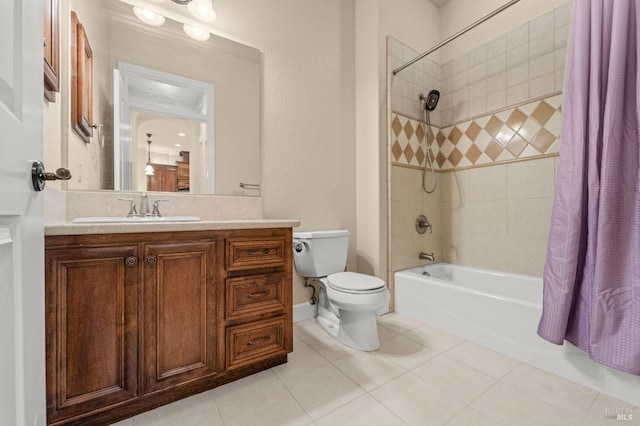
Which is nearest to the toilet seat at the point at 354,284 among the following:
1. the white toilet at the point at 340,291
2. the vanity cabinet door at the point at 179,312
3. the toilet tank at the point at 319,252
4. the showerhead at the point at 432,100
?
the white toilet at the point at 340,291

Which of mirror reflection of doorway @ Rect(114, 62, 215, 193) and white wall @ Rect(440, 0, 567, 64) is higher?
white wall @ Rect(440, 0, 567, 64)

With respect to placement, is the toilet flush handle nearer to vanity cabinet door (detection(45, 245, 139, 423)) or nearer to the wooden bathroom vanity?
the wooden bathroom vanity

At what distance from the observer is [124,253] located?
3.55 ft

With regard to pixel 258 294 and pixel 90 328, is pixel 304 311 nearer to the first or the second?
pixel 258 294

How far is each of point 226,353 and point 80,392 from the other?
530 millimetres

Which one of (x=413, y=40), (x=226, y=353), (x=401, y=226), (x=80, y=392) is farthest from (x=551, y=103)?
(x=80, y=392)

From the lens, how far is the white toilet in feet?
5.36

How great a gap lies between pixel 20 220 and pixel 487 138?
287cm

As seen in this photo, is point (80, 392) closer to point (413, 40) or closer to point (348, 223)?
point (348, 223)

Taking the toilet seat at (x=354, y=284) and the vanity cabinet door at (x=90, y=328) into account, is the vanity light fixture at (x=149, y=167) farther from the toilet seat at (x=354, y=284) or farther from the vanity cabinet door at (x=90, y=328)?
the toilet seat at (x=354, y=284)

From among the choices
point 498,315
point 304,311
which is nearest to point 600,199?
point 498,315

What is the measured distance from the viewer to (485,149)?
2.42 meters

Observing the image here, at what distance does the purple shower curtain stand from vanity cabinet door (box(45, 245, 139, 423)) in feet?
6.44

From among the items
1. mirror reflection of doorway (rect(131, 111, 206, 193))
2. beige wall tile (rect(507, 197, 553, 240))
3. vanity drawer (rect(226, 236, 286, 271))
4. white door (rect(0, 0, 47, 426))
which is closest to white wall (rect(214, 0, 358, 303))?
mirror reflection of doorway (rect(131, 111, 206, 193))
